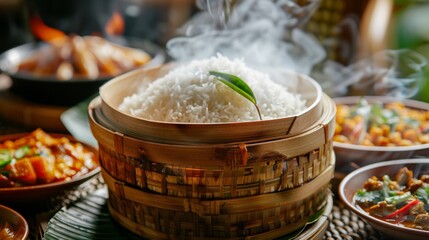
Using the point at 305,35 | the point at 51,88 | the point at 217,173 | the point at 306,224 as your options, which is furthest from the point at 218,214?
the point at 305,35

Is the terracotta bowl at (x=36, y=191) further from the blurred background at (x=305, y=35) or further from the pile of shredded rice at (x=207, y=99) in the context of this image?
the blurred background at (x=305, y=35)

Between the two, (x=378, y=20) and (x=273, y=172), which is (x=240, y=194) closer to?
(x=273, y=172)

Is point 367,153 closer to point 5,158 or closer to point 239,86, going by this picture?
point 239,86

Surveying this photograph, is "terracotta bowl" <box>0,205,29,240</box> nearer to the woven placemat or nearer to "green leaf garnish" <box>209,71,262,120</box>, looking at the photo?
the woven placemat

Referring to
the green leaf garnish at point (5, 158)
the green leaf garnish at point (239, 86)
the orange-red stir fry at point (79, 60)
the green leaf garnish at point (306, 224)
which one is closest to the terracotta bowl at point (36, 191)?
the green leaf garnish at point (5, 158)

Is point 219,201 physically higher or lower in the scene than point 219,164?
lower

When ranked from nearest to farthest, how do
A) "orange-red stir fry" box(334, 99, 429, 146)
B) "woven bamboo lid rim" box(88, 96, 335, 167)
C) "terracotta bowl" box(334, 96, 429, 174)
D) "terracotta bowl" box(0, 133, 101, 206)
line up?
"woven bamboo lid rim" box(88, 96, 335, 167) → "terracotta bowl" box(0, 133, 101, 206) → "terracotta bowl" box(334, 96, 429, 174) → "orange-red stir fry" box(334, 99, 429, 146)

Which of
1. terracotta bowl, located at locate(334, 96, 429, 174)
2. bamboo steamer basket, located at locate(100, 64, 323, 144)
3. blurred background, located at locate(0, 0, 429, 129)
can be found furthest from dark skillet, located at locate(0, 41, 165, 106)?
terracotta bowl, located at locate(334, 96, 429, 174)

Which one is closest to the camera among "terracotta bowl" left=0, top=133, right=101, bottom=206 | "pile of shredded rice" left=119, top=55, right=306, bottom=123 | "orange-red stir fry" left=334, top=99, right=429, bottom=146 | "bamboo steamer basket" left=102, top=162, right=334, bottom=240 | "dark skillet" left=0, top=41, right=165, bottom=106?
"bamboo steamer basket" left=102, top=162, right=334, bottom=240
